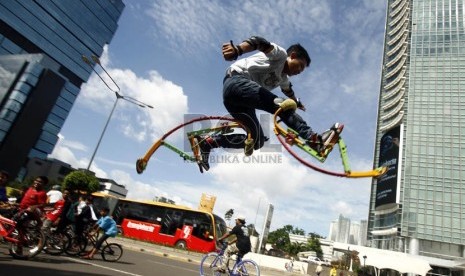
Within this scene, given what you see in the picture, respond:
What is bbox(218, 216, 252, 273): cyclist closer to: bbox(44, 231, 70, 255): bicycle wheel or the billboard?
bbox(44, 231, 70, 255): bicycle wheel

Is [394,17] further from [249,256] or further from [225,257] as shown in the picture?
[225,257]

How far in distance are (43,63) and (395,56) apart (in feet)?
311

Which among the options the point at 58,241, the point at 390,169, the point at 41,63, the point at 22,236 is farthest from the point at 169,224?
the point at 41,63

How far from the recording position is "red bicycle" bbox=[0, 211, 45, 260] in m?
7.49

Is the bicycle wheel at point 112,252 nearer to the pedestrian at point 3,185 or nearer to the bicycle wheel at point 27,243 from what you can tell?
the bicycle wheel at point 27,243

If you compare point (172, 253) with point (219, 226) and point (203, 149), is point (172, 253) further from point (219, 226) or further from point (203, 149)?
point (203, 149)

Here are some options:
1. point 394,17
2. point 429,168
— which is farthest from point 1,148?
point 394,17

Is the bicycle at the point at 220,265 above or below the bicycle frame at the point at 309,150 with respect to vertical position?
below

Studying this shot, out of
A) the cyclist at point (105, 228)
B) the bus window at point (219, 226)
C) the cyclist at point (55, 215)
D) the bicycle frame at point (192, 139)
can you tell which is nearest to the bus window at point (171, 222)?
the bus window at point (219, 226)

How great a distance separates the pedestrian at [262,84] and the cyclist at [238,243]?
14.6 feet

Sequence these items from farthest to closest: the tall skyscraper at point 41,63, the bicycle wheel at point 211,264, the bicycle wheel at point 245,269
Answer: the tall skyscraper at point 41,63 → the bicycle wheel at point 211,264 → the bicycle wheel at point 245,269

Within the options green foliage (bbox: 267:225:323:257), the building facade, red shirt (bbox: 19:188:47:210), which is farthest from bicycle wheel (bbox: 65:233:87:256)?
the building facade

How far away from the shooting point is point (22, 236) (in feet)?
24.9

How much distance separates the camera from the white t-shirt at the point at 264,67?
5.13 m
